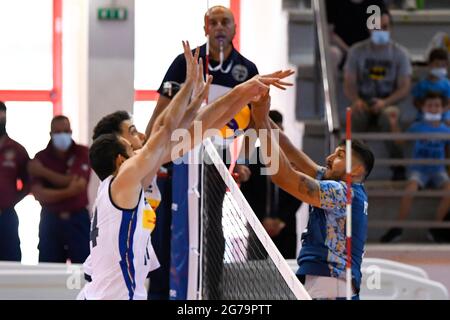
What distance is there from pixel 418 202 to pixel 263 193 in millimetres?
2036

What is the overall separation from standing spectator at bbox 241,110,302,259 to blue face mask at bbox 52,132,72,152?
1.65 metres

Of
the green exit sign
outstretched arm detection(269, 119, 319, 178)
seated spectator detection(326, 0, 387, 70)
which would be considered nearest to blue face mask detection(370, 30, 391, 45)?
seated spectator detection(326, 0, 387, 70)

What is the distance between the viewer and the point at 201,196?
28.0 ft

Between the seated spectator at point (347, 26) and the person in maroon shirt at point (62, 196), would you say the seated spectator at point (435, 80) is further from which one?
the person in maroon shirt at point (62, 196)

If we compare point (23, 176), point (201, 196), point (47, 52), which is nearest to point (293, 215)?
point (201, 196)

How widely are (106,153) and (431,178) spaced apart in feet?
18.1

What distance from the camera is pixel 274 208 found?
32.4 feet

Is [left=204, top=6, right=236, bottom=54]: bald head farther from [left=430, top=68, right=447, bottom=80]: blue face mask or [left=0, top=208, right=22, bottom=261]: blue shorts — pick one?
[left=430, top=68, right=447, bottom=80]: blue face mask

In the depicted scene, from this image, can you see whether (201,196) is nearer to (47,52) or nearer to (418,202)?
(418,202)

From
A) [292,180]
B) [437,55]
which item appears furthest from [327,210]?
[437,55]

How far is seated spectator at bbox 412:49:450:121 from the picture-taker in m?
11.2

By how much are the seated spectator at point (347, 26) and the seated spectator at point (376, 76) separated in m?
0.40

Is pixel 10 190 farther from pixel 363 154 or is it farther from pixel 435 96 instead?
pixel 363 154

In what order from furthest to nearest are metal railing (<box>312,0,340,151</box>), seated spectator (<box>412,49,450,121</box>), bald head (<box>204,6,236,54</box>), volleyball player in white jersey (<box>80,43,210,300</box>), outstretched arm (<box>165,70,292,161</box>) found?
1. seated spectator (<box>412,49,450,121</box>)
2. metal railing (<box>312,0,340,151</box>)
3. bald head (<box>204,6,236,54</box>)
4. outstretched arm (<box>165,70,292,161</box>)
5. volleyball player in white jersey (<box>80,43,210,300</box>)
